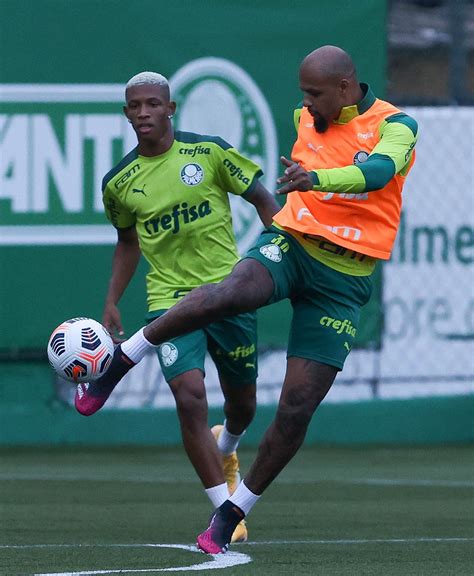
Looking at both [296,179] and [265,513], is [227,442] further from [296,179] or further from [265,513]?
[296,179]

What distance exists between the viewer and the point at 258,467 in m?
6.74

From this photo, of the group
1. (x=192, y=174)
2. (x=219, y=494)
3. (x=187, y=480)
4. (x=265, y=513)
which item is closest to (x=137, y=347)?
(x=219, y=494)

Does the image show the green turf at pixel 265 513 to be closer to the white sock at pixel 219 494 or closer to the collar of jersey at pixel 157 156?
the white sock at pixel 219 494

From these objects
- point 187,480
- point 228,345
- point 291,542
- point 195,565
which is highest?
point 228,345

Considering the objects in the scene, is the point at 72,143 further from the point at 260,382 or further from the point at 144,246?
the point at 144,246

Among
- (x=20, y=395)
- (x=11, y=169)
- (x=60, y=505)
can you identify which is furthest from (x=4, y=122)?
(x=60, y=505)

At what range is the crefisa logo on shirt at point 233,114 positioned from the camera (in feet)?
36.0

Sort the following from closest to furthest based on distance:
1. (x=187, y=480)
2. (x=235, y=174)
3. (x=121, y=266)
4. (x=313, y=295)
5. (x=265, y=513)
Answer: (x=313, y=295)
(x=235, y=174)
(x=121, y=266)
(x=265, y=513)
(x=187, y=480)

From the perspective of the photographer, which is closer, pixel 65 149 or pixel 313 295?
pixel 313 295

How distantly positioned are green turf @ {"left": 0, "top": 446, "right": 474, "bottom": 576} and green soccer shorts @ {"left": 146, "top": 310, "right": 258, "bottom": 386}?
2.53 feet

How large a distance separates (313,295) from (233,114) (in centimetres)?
447

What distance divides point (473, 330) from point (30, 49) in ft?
12.6

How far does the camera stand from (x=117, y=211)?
25.5 feet

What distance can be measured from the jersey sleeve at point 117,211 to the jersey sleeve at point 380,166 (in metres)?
1.55
